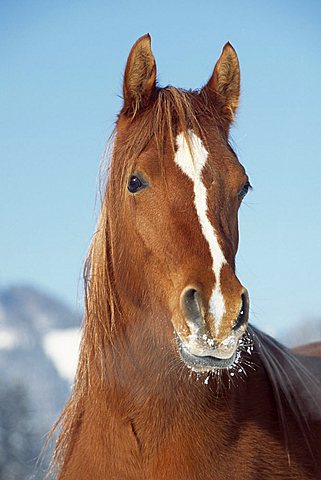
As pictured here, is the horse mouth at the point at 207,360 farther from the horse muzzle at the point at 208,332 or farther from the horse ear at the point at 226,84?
the horse ear at the point at 226,84

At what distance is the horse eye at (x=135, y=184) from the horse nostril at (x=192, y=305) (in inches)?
29.3

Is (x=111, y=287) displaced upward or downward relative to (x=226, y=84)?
downward

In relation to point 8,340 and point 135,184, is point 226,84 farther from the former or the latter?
point 8,340

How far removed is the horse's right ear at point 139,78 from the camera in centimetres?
399

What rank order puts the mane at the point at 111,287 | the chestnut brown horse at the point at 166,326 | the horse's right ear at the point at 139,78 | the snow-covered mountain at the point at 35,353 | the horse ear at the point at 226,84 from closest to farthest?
the chestnut brown horse at the point at 166,326, the mane at the point at 111,287, the horse's right ear at the point at 139,78, the horse ear at the point at 226,84, the snow-covered mountain at the point at 35,353

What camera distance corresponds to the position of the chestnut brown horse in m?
3.44

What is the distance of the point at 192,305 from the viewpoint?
3.15 meters

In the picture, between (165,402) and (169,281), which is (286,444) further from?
(169,281)

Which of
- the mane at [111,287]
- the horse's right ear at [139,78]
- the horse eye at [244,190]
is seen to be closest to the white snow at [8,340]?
the mane at [111,287]

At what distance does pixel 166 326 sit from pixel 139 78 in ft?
4.82

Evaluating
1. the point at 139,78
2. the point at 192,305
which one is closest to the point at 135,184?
the point at 139,78

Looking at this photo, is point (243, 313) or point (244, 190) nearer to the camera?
point (243, 313)

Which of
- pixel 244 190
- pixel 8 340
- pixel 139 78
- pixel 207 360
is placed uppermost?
pixel 8 340

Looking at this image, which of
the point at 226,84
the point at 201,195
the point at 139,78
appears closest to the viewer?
the point at 201,195
